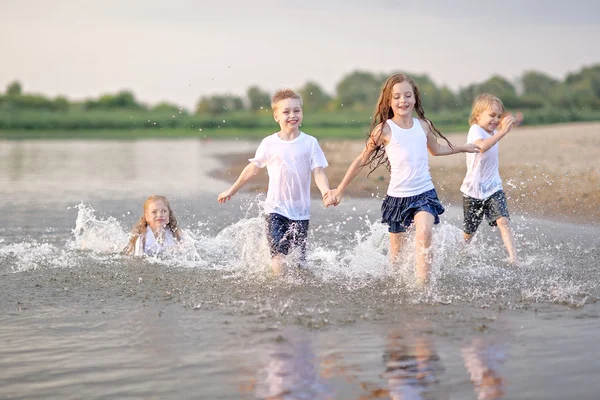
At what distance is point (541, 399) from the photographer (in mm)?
4652

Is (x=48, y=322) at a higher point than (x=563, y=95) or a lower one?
lower

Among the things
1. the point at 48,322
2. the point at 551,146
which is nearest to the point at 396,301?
the point at 48,322

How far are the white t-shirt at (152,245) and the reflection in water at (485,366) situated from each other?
481 cm

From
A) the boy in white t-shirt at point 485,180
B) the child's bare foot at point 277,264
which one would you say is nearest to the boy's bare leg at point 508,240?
the boy in white t-shirt at point 485,180

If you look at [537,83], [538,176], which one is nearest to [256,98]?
[537,83]

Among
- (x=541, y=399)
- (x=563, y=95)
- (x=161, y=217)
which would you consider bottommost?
(x=541, y=399)

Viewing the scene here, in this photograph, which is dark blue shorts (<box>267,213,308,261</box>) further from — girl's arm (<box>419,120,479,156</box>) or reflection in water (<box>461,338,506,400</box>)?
reflection in water (<box>461,338,506,400</box>)

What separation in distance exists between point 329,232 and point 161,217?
2639mm

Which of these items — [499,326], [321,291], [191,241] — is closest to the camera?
[499,326]

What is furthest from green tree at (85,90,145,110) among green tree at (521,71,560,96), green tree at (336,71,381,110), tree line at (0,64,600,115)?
green tree at (521,71,560,96)

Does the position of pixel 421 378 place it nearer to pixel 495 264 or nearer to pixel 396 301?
pixel 396 301

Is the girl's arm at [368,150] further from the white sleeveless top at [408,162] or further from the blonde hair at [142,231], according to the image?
the blonde hair at [142,231]

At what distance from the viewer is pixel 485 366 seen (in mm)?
5191

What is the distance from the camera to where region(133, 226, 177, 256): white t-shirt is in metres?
9.64
